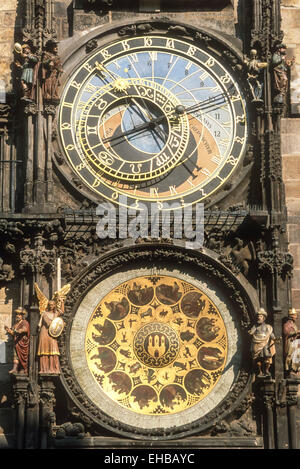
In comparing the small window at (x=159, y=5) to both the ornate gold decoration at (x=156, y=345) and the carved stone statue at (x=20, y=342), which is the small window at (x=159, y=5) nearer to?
the ornate gold decoration at (x=156, y=345)

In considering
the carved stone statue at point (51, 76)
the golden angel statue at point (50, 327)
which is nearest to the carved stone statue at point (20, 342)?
the golden angel statue at point (50, 327)

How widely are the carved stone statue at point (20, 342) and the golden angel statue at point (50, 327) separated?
21 centimetres

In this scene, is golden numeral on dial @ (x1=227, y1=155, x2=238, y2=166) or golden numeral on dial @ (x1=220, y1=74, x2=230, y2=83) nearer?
golden numeral on dial @ (x1=227, y1=155, x2=238, y2=166)

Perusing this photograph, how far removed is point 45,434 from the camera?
19156 millimetres

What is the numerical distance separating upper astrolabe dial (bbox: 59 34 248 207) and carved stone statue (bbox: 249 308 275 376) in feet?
7.28

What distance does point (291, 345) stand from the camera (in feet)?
64.5

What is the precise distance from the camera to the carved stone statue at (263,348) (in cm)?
1950

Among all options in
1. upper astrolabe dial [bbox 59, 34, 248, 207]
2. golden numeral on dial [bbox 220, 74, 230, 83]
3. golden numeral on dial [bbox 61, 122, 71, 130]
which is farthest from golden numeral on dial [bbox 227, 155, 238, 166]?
golden numeral on dial [bbox 61, 122, 71, 130]

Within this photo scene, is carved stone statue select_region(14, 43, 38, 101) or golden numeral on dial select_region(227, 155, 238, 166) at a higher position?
carved stone statue select_region(14, 43, 38, 101)

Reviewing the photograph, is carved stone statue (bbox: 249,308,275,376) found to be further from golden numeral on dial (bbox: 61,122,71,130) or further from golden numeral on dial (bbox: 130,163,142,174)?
golden numeral on dial (bbox: 61,122,71,130)

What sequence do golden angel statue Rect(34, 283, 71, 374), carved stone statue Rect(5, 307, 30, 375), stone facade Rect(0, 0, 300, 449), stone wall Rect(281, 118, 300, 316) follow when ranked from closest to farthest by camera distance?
golden angel statue Rect(34, 283, 71, 374) < carved stone statue Rect(5, 307, 30, 375) < stone wall Rect(281, 118, 300, 316) < stone facade Rect(0, 0, 300, 449)

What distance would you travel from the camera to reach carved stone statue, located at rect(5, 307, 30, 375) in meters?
19.5

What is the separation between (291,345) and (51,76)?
509 centimetres
